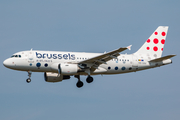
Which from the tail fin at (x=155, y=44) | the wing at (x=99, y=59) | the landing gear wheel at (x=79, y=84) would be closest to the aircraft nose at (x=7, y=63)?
the wing at (x=99, y=59)

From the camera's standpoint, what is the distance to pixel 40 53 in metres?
52.4

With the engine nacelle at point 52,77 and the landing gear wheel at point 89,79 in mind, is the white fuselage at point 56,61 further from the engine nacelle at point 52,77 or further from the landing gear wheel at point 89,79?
the engine nacelle at point 52,77

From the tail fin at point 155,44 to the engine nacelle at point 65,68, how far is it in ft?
38.4

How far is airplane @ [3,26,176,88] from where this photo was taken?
2034 inches

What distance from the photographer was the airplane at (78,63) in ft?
169

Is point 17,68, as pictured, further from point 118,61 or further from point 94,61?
point 118,61

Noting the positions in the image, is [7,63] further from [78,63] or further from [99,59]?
[99,59]

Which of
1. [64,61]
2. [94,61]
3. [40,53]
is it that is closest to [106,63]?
[94,61]

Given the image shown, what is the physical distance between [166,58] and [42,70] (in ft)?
56.8

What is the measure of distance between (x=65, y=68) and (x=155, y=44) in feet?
53.5

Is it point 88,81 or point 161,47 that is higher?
point 161,47

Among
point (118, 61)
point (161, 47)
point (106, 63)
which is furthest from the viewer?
point (161, 47)

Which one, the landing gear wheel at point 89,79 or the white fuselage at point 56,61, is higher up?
the white fuselage at point 56,61

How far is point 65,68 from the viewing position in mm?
51219
